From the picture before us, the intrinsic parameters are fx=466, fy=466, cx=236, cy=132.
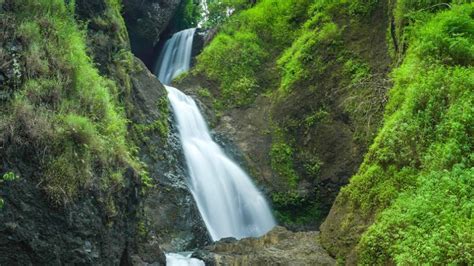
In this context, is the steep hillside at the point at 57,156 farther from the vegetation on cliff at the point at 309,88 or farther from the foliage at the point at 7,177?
the vegetation on cliff at the point at 309,88

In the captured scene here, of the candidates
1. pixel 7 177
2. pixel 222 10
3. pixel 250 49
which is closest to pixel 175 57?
pixel 222 10

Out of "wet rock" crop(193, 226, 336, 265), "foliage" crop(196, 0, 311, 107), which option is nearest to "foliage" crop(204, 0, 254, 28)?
"foliage" crop(196, 0, 311, 107)

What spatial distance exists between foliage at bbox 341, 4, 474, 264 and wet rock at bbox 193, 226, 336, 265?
42.2 inches

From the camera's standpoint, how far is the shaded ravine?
1242 centimetres

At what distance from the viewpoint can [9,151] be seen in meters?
5.91

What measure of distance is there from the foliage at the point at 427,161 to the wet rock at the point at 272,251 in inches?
42.2

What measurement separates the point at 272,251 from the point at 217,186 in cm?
488

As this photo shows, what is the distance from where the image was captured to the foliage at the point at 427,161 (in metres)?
5.44

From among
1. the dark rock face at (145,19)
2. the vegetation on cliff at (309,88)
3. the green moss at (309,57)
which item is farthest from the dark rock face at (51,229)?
the dark rock face at (145,19)

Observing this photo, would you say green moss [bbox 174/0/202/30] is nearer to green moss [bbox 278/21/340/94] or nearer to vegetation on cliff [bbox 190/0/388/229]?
vegetation on cliff [bbox 190/0/388/229]

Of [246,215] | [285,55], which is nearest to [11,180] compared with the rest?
[246,215]

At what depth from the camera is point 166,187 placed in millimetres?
11969

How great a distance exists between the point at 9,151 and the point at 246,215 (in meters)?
7.99

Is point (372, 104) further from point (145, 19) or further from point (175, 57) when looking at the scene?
point (175, 57)
